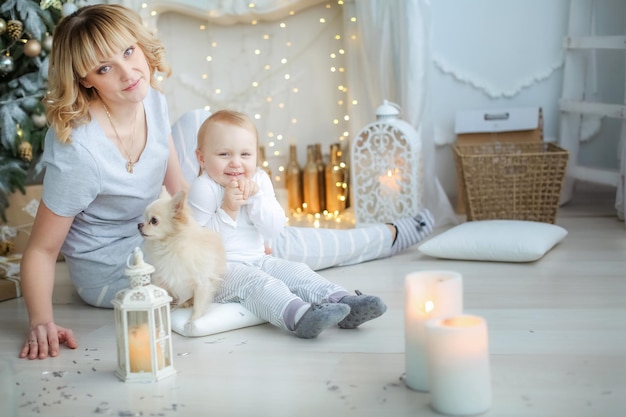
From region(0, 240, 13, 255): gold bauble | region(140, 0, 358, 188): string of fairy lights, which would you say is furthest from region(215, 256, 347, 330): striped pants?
region(140, 0, 358, 188): string of fairy lights

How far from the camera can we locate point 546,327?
1.77m

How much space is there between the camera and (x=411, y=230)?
2.60 metres

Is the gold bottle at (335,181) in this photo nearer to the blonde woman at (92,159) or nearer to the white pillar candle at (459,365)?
the blonde woman at (92,159)

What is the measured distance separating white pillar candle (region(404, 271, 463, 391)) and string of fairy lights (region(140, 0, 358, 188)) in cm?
207

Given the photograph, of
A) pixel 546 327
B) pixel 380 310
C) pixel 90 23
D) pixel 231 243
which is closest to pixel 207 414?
pixel 380 310

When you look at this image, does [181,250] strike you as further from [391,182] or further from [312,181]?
[312,181]

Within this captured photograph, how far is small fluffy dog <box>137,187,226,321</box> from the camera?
5.84 feet

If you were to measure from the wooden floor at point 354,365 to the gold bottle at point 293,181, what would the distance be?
118 centimetres

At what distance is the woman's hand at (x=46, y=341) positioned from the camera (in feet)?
5.79

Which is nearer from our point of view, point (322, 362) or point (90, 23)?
point (322, 362)

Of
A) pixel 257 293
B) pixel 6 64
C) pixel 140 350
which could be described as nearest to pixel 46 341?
pixel 140 350

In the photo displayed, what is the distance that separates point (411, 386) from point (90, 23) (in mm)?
1068

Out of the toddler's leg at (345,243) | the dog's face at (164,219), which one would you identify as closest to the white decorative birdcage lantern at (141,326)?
the dog's face at (164,219)

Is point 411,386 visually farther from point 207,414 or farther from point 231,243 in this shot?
point 231,243
